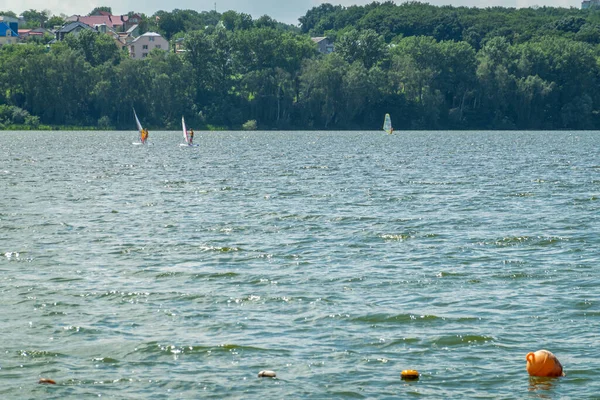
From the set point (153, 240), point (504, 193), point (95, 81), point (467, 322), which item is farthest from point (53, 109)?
point (467, 322)

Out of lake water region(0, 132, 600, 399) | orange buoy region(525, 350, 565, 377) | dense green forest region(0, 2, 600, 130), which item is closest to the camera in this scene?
orange buoy region(525, 350, 565, 377)

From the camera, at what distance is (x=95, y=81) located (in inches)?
7047

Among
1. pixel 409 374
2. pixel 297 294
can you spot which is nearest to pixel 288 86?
pixel 297 294

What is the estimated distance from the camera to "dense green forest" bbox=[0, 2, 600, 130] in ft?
585

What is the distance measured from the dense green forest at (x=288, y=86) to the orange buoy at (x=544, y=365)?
6504 inches

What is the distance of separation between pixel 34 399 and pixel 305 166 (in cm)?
5910

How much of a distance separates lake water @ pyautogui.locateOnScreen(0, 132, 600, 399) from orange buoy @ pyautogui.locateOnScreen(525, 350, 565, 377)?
0.63 feet

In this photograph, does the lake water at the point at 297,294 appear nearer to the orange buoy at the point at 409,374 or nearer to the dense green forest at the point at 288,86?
the orange buoy at the point at 409,374

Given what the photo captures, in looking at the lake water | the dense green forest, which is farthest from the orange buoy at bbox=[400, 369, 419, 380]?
the dense green forest

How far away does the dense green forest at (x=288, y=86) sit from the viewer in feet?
585

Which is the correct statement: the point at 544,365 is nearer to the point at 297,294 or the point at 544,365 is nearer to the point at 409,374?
the point at 409,374

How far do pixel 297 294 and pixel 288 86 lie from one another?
165m

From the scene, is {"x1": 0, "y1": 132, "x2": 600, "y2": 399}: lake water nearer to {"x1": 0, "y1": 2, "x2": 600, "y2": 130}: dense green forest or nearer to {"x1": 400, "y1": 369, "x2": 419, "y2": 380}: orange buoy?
{"x1": 400, "y1": 369, "x2": 419, "y2": 380}: orange buoy

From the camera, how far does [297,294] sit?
22.4 m
